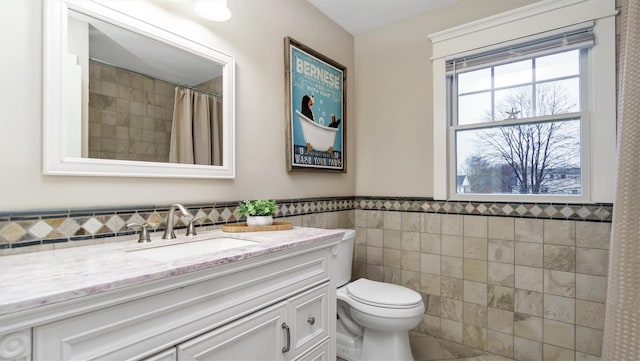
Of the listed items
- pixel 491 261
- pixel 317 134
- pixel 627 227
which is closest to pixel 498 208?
pixel 491 261

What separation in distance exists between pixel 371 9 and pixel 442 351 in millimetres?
2517

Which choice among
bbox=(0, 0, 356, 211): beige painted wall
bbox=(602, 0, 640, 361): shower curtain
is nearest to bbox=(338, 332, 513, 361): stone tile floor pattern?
bbox=(602, 0, 640, 361): shower curtain

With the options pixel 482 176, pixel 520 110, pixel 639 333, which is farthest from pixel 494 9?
pixel 639 333

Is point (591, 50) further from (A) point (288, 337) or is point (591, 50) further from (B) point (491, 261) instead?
(A) point (288, 337)

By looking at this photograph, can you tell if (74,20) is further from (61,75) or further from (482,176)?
(482,176)

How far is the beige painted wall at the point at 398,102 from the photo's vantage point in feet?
7.50

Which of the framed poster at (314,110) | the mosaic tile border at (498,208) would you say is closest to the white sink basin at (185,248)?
the framed poster at (314,110)

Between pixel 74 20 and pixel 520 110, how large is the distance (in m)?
2.43

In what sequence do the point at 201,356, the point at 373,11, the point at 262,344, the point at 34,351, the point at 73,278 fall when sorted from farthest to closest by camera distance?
the point at 373,11, the point at 262,344, the point at 201,356, the point at 73,278, the point at 34,351

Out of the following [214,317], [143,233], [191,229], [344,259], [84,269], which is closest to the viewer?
[84,269]

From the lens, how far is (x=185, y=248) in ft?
4.02

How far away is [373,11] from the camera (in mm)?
2305

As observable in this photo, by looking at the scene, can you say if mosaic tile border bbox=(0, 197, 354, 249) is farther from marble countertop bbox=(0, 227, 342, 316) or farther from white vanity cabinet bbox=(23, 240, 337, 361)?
white vanity cabinet bbox=(23, 240, 337, 361)

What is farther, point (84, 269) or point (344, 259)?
point (344, 259)
